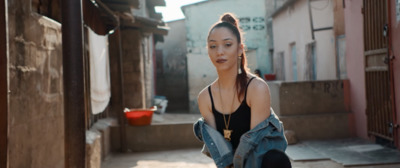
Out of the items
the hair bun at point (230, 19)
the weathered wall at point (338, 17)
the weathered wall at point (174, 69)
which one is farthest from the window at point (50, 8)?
the weathered wall at point (174, 69)

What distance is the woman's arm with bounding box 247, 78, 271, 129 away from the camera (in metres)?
2.54

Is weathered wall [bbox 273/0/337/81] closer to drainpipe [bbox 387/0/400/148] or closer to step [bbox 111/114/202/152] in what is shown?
drainpipe [bbox 387/0/400/148]

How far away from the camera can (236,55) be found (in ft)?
8.96

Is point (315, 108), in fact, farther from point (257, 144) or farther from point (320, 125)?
point (257, 144)

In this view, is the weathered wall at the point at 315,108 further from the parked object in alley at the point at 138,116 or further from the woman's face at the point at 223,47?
the woman's face at the point at 223,47

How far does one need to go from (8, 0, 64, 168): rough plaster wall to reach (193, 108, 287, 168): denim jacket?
5.53 ft

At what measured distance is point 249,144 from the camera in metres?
2.44

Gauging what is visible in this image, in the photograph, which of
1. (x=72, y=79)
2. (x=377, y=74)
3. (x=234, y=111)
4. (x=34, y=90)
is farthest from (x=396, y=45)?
(x=72, y=79)

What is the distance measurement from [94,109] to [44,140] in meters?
2.38

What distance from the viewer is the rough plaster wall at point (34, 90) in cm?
344

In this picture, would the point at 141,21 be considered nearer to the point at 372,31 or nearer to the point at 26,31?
the point at 372,31

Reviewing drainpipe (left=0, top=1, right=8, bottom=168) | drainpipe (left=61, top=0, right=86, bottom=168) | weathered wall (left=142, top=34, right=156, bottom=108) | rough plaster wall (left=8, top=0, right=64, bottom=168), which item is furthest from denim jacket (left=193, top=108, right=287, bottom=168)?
weathered wall (left=142, top=34, right=156, bottom=108)

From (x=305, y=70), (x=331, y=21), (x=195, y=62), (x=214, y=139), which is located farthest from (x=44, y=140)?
(x=195, y=62)

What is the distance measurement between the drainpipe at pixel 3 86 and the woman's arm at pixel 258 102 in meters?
1.50
